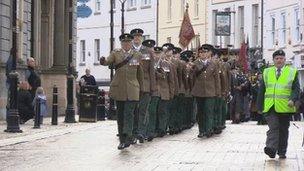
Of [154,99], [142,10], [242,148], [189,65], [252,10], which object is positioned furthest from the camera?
[142,10]

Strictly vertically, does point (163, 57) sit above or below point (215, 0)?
below

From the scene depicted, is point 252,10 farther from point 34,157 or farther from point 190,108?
point 34,157

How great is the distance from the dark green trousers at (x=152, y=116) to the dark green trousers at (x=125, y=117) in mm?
2085

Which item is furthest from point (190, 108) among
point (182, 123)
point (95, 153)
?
point (95, 153)

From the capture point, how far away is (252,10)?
60.7 m

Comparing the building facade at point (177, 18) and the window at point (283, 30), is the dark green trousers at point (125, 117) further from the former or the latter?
the building facade at point (177, 18)

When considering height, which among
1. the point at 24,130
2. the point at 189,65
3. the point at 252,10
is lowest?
the point at 24,130

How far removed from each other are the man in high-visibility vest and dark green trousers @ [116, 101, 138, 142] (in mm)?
2605

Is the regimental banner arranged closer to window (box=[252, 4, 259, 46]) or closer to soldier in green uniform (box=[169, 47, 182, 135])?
window (box=[252, 4, 259, 46])

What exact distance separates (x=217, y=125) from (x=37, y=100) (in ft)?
16.9

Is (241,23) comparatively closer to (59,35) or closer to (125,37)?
(59,35)

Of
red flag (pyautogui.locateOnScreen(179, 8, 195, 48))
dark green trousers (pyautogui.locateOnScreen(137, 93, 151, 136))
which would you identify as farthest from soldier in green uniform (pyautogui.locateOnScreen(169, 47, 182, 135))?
red flag (pyautogui.locateOnScreen(179, 8, 195, 48))

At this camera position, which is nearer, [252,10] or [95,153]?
[95,153]

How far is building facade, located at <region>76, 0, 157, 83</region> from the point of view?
70.6m
